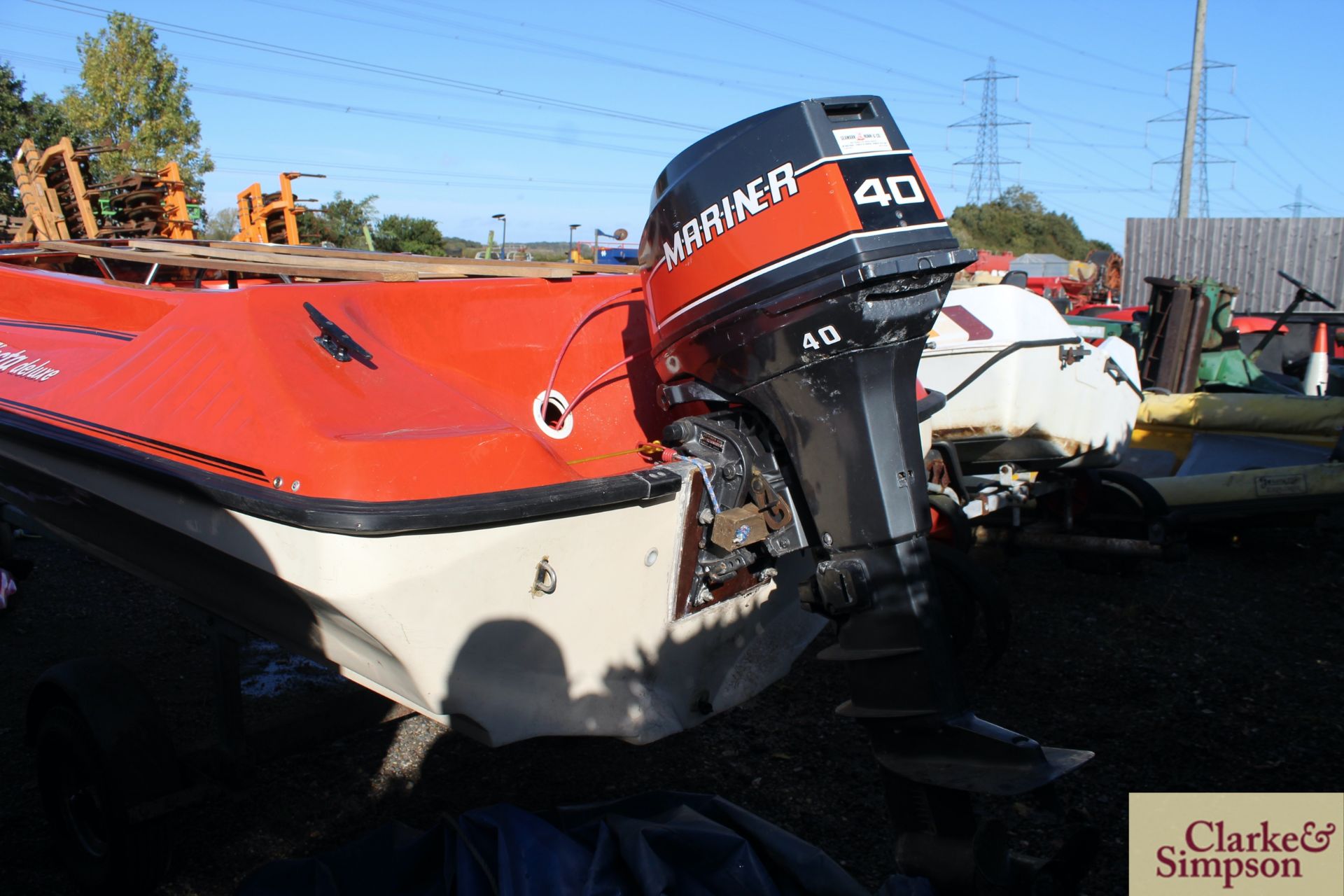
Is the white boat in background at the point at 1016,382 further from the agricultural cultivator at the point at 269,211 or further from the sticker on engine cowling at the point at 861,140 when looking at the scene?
the agricultural cultivator at the point at 269,211

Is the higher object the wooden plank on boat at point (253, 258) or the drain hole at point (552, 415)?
the wooden plank on boat at point (253, 258)

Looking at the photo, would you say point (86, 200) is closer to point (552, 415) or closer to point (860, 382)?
point (552, 415)

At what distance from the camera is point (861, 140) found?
2285 mm

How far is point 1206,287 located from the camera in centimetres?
806

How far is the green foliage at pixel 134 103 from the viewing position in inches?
796

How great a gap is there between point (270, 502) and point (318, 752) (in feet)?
5.00

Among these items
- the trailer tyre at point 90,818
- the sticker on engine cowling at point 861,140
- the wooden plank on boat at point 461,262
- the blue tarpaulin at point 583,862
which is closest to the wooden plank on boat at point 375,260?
the wooden plank on boat at point 461,262

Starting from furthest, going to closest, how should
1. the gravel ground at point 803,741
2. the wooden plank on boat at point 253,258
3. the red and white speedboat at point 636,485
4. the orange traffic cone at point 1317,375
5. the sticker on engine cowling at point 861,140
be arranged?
1. the orange traffic cone at point 1317,375
2. the wooden plank on boat at point 253,258
3. the gravel ground at point 803,741
4. the sticker on engine cowling at point 861,140
5. the red and white speedboat at point 636,485

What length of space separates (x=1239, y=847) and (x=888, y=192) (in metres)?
1.46

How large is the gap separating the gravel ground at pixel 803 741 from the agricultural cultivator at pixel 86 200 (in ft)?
9.48

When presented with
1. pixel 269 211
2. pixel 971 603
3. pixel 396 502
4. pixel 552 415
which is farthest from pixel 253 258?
pixel 269 211

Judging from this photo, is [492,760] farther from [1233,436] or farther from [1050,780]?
[1233,436]

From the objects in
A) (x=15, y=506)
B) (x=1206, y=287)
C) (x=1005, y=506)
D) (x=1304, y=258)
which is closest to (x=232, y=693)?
(x=15, y=506)

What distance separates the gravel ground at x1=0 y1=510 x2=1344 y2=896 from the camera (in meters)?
2.83
